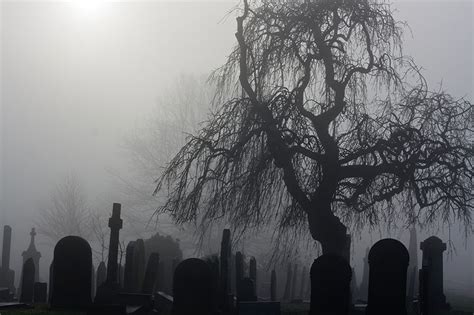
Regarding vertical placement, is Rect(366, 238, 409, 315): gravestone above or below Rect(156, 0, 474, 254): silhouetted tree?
below

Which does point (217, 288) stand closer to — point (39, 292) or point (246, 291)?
point (246, 291)

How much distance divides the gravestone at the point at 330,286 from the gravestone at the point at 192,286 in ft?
6.57

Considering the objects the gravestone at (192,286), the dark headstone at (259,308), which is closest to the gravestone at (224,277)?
the dark headstone at (259,308)

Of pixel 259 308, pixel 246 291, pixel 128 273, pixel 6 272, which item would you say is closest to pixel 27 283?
pixel 128 273

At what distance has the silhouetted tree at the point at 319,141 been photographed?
1452 cm

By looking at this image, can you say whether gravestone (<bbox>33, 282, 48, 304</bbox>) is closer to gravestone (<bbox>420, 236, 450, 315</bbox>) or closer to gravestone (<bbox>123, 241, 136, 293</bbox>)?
gravestone (<bbox>123, 241, 136, 293</bbox>)

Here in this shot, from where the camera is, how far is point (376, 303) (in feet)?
37.6

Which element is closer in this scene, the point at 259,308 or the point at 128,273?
the point at 259,308

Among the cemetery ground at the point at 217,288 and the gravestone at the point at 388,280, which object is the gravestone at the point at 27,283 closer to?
the cemetery ground at the point at 217,288

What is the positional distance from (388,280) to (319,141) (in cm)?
481

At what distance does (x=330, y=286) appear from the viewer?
11438 millimetres

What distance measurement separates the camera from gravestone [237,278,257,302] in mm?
15352

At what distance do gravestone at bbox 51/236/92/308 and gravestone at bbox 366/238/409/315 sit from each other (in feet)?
18.0

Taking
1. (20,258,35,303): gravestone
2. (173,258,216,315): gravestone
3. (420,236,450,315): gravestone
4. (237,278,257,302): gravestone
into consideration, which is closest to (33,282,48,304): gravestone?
(20,258,35,303): gravestone
